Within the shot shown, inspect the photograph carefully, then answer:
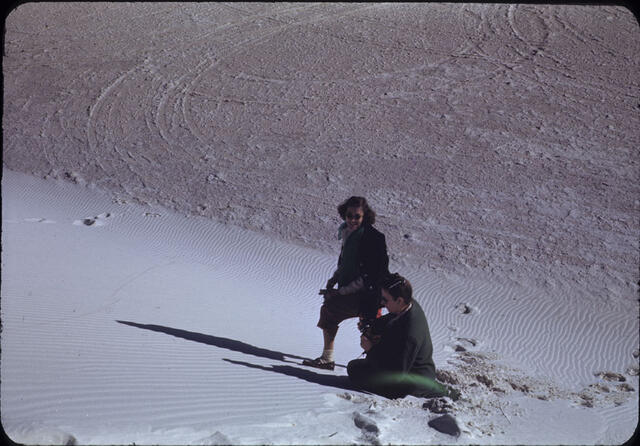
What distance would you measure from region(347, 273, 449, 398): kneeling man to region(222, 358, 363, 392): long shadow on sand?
26 centimetres

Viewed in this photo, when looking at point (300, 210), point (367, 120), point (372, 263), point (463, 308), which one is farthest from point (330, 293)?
point (367, 120)

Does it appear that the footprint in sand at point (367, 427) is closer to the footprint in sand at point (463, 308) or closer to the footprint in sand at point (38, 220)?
the footprint in sand at point (463, 308)

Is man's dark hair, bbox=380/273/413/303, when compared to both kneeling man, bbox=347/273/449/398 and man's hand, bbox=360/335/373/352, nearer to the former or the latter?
kneeling man, bbox=347/273/449/398

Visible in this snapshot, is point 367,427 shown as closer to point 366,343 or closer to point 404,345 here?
point 404,345

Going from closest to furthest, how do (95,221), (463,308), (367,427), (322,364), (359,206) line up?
(367,427)
(359,206)
(322,364)
(463,308)
(95,221)

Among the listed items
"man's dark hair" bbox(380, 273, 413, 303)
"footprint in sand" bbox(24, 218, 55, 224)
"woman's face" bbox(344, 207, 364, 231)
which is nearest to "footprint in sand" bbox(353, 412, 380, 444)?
"man's dark hair" bbox(380, 273, 413, 303)

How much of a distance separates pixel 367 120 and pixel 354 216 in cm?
827

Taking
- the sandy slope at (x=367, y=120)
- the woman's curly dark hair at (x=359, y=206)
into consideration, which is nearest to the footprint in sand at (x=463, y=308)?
the sandy slope at (x=367, y=120)

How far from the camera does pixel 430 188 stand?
11.4 metres

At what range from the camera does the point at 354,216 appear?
556 cm

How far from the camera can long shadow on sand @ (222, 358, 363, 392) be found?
18.4ft

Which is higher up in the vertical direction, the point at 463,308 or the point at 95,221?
the point at 95,221

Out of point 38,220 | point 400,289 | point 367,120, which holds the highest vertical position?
point 367,120

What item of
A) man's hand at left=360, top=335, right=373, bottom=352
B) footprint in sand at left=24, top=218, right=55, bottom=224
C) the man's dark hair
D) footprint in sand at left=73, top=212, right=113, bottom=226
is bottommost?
footprint in sand at left=24, top=218, right=55, bottom=224
